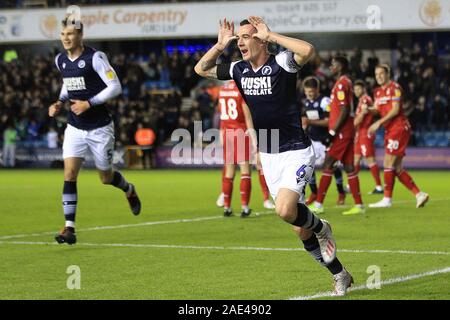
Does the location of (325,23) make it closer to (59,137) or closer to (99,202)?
(59,137)

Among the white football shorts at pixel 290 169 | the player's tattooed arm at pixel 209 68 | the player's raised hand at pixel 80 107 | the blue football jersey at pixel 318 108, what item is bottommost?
the blue football jersey at pixel 318 108

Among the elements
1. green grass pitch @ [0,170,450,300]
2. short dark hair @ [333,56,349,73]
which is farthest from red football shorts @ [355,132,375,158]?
short dark hair @ [333,56,349,73]

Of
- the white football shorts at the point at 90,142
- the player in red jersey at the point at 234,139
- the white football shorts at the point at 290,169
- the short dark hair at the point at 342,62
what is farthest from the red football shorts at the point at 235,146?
the white football shorts at the point at 290,169

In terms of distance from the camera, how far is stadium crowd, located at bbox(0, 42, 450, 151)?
34.2 metres

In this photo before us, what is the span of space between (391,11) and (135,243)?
84.6ft

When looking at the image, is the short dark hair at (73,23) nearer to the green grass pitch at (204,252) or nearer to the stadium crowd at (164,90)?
the green grass pitch at (204,252)

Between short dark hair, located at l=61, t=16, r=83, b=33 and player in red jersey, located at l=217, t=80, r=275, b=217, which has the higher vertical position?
short dark hair, located at l=61, t=16, r=83, b=33

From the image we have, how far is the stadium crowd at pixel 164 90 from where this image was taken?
34.2m

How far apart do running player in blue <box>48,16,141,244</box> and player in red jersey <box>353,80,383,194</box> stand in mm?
8334

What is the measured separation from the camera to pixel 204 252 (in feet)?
37.1

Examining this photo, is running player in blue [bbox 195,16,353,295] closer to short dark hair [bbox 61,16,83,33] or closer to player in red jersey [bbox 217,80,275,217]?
short dark hair [bbox 61,16,83,33]

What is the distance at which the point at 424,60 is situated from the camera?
35.3 meters

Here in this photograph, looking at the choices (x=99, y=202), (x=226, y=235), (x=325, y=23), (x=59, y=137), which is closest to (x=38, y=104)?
(x=59, y=137)

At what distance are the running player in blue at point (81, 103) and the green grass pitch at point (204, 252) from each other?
91cm
